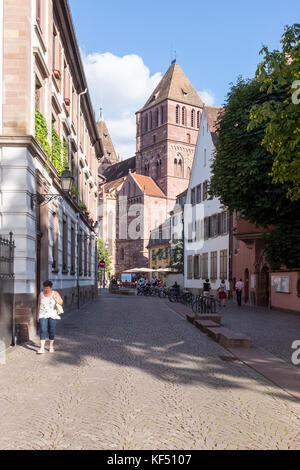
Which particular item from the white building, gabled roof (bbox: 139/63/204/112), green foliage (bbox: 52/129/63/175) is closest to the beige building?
green foliage (bbox: 52/129/63/175)

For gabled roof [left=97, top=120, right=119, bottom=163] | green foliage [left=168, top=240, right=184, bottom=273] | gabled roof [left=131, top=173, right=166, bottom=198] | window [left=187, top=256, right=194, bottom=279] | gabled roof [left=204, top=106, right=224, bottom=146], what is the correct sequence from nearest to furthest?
gabled roof [left=204, top=106, right=224, bottom=146], window [left=187, top=256, right=194, bottom=279], green foliage [left=168, top=240, right=184, bottom=273], gabled roof [left=131, top=173, right=166, bottom=198], gabled roof [left=97, top=120, right=119, bottom=163]

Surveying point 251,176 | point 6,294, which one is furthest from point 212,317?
point 251,176

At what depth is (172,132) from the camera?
3698 inches

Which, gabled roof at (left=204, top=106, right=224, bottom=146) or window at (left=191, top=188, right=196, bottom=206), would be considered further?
window at (left=191, top=188, right=196, bottom=206)

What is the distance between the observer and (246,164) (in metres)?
23.5

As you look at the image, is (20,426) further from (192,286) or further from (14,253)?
(192,286)

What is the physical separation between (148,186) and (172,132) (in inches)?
413

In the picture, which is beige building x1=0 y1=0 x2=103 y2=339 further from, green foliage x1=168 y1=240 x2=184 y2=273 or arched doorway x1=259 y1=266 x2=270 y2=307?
green foliage x1=168 y1=240 x2=184 y2=273

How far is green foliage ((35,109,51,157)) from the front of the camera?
15.3 metres

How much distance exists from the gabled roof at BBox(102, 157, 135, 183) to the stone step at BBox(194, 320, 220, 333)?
94.6 m

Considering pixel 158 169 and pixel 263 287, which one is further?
pixel 158 169

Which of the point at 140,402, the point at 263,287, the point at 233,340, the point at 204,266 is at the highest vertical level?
the point at 204,266

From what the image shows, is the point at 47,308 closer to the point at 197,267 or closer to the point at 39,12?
the point at 39,12

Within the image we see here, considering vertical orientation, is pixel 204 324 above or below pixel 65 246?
below
